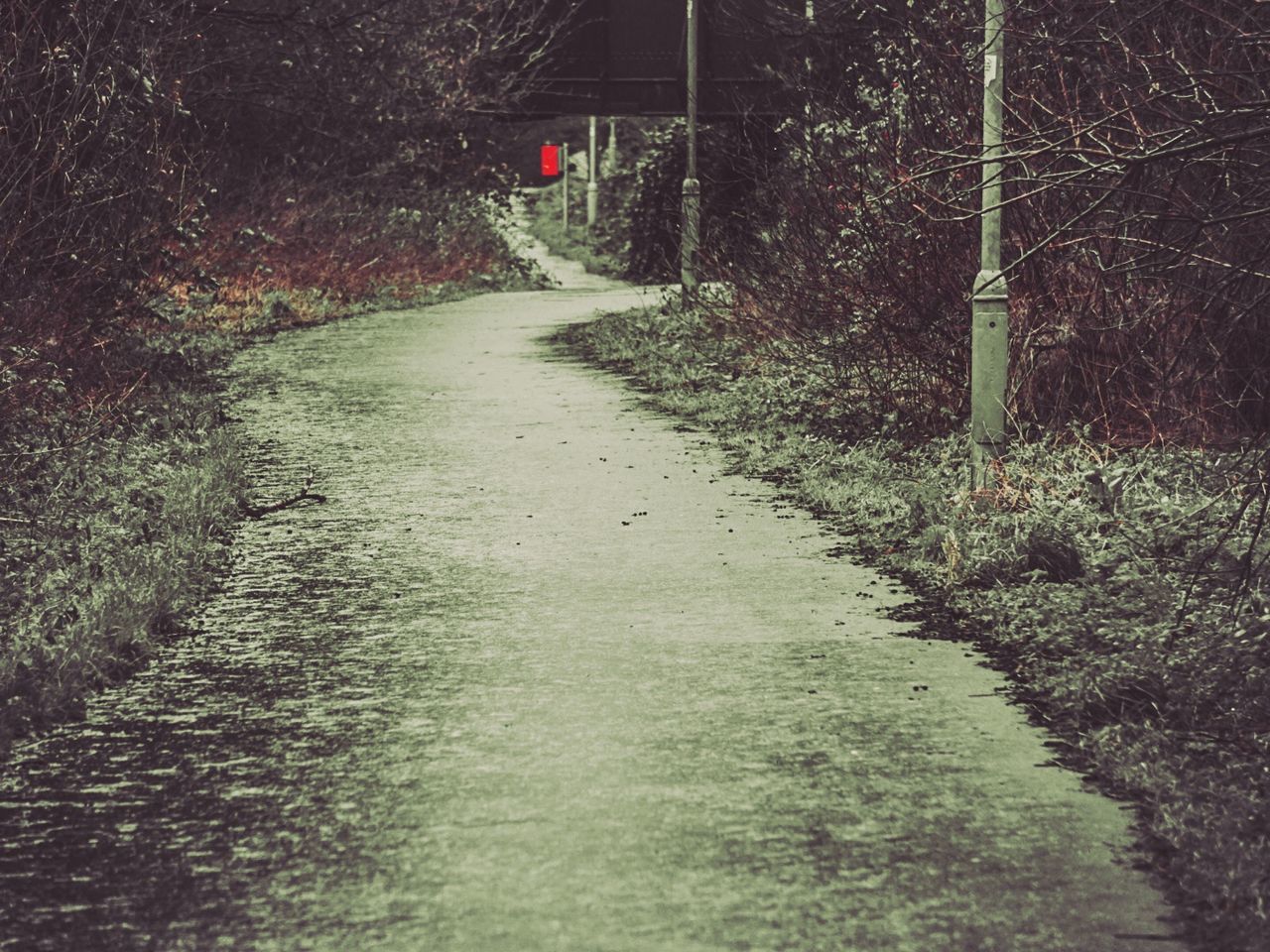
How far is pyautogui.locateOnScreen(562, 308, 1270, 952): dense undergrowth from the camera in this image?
6.00 meters

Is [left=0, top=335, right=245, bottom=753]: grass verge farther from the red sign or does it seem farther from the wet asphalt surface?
the red sign

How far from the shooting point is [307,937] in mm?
5004

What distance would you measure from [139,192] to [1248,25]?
9.73 metres

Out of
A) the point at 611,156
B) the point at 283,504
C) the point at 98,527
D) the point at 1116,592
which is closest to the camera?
the point at 1116,592

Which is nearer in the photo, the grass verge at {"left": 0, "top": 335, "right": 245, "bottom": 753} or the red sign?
the grass verge at {"left": 0, "top": 335, "right": 245, "bottom": 753}

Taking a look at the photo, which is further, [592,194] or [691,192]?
[592,194]

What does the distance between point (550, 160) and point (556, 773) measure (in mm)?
80211

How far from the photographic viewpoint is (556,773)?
21.5 ft

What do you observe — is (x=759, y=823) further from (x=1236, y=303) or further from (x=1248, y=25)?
(x=1248, y=25)

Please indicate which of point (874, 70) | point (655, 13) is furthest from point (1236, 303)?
point (655, 13)

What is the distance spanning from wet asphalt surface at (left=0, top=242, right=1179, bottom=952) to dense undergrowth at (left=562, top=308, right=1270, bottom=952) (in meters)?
0.24

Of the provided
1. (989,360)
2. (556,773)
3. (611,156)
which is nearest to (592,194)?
(611,156)

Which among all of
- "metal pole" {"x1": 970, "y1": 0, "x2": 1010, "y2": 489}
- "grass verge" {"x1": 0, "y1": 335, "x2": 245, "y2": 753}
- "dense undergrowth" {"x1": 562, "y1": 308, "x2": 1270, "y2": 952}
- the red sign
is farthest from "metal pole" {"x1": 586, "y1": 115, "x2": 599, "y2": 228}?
"metal pole" {"x1": 970, "y1": 0, "x2": 1010, "y2": 489}

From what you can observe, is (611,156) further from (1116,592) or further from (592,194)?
(1116,592)
